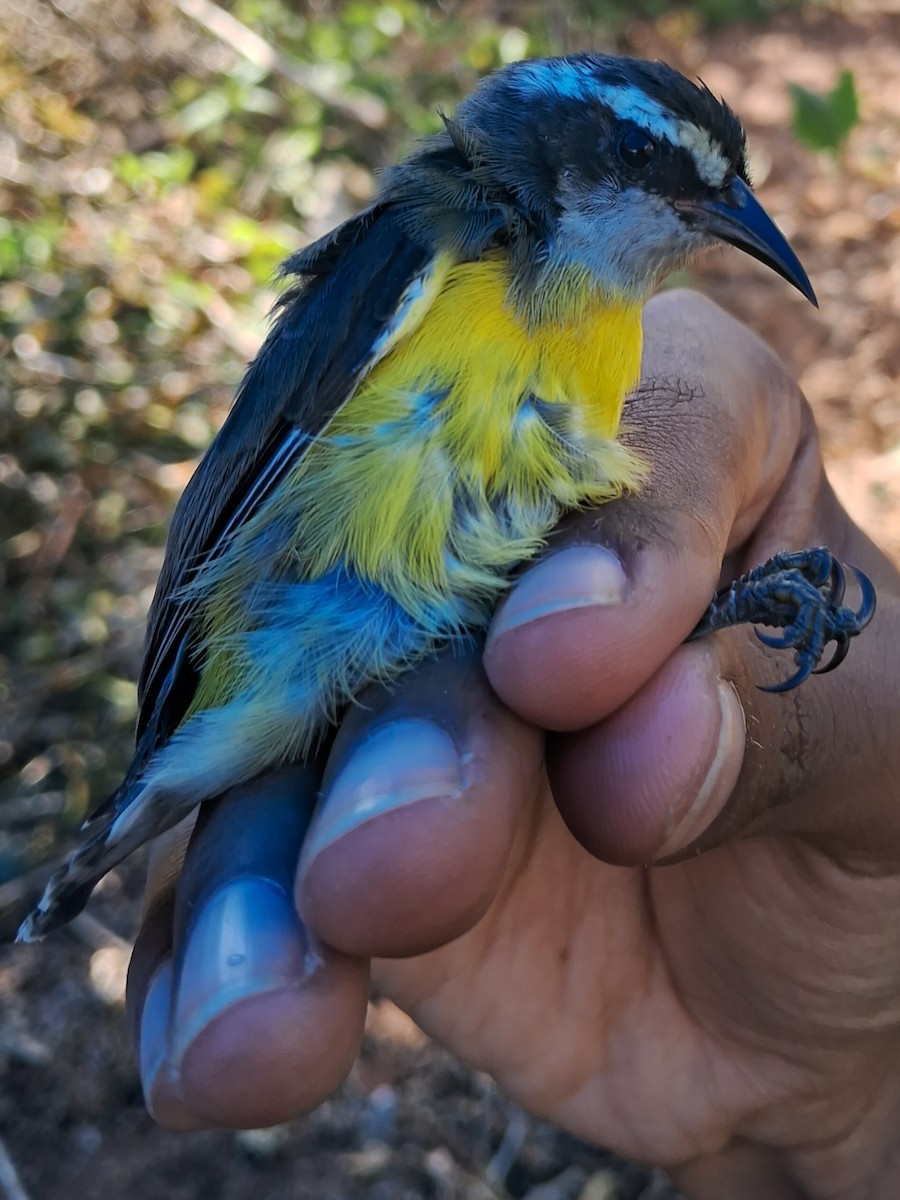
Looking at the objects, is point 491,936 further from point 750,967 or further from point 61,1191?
point 61,1191

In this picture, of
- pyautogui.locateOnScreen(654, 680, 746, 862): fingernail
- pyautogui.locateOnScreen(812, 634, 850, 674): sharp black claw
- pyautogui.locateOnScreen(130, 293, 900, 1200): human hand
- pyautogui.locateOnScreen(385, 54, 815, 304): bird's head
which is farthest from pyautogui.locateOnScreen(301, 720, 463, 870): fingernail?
pyautogui.locateOnScreen(385, 54, 815, 304): bird's head

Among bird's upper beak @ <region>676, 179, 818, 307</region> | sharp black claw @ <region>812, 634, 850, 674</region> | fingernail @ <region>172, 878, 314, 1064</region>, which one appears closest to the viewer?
fingernail @ <region>172, 878, 314, 1064</region>

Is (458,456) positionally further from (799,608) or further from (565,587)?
(799,608)

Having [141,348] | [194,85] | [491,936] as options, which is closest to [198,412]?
[141,348]

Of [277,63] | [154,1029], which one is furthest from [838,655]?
[277,63]

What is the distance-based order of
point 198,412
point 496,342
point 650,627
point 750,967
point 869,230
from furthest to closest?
point 869,230
point 198,412
point 750,967
point 496,342
point 650,627

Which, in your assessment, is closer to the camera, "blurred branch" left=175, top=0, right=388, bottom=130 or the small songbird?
the small songbird

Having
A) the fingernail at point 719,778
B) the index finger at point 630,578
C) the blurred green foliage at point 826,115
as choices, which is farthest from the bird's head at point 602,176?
the blurred green foliage at point 826,115

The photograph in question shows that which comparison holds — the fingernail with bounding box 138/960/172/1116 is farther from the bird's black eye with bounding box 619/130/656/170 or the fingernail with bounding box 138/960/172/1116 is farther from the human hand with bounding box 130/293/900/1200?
the bird's black eye with bounding box 619/130/656/170
